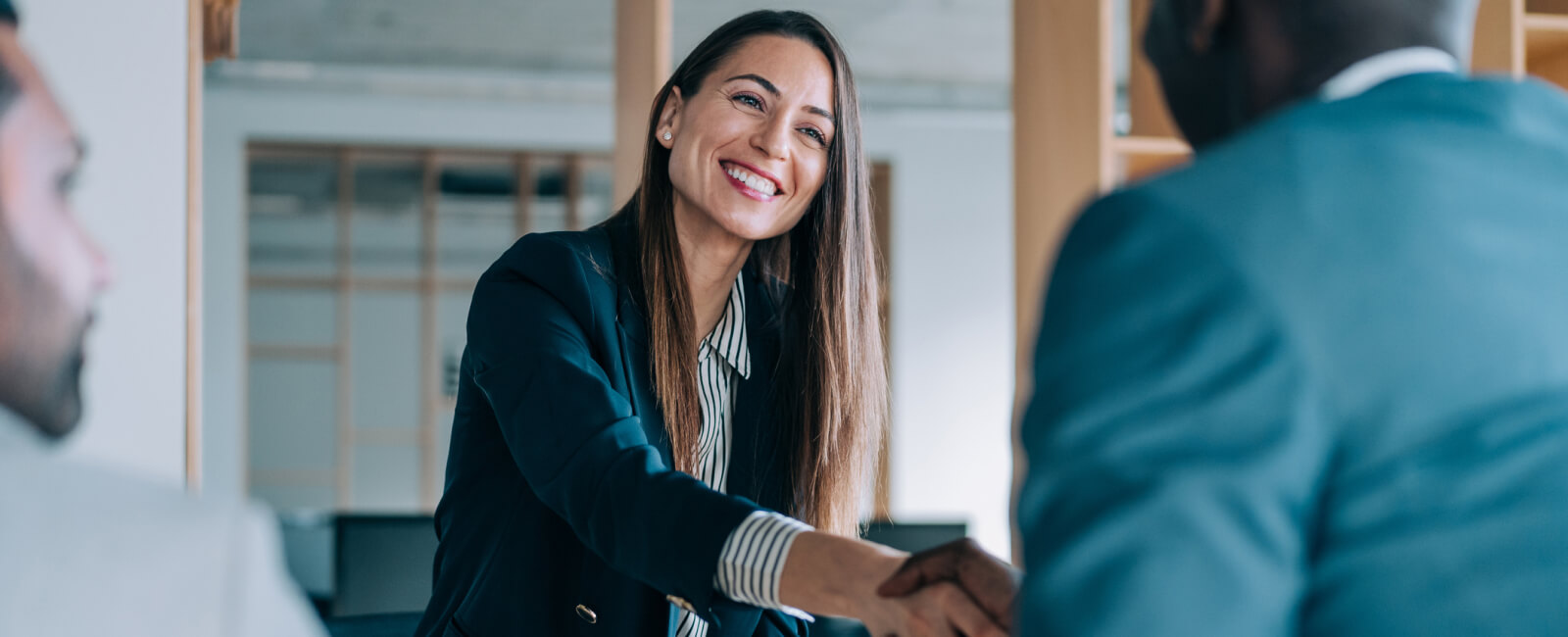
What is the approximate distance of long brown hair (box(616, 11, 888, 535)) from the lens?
1.51 m

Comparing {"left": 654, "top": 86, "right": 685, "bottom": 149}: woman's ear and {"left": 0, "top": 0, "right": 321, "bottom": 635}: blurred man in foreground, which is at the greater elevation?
{"left": 654, "top": 86, "right": 685, "bottom": 149}: woman's ear

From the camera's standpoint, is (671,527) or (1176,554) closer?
(1176,554)

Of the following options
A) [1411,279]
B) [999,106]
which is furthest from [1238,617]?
[999,106]

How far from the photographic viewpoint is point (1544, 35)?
316cm

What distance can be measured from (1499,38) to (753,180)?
2.34 meters

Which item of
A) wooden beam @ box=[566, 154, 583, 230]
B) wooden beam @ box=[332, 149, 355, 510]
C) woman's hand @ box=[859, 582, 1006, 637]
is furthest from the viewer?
wooden beam @ box=[566, 154, 583, 230]

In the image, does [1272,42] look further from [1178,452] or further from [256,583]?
[256,583]

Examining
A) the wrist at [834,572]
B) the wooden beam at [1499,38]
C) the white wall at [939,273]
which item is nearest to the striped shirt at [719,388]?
the wrist at [834,572]

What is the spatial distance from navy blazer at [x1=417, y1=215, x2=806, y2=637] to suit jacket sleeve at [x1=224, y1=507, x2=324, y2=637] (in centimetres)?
48

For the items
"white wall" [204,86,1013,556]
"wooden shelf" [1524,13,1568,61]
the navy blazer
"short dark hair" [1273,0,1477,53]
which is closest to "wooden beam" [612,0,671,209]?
the navy blazer

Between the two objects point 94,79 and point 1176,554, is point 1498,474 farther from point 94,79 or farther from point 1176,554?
point 94,79

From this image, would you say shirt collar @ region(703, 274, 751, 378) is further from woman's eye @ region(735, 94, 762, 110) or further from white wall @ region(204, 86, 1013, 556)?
white wall @ region(204, 86, 1013, 556)

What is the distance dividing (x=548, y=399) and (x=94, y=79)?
3.59 ft

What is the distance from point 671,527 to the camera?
1.08 metres
